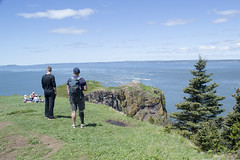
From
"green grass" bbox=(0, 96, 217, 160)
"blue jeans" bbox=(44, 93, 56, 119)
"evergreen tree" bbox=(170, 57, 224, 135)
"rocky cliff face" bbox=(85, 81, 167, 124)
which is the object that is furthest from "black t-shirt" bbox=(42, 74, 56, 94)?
"rocky cliff face" bbox=(85, 81, 167, 124)

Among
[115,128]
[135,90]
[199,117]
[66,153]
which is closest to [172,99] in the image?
[135,90]

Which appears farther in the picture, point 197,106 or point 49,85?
point 197,106

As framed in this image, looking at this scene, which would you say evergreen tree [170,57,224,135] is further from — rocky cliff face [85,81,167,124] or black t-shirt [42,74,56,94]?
black t-shirt [42,74,56,94]

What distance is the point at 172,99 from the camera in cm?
6506

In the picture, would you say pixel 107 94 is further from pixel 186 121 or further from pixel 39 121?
pixel 39 121

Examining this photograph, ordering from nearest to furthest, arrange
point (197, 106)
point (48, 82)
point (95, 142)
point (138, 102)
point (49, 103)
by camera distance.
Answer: point (95, 142) → point (48, 82) → point (49, 103) → point (197, 106) → point (138, 102)

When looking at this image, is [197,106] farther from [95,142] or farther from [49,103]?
[95,142]

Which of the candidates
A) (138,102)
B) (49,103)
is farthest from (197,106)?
(49,103)

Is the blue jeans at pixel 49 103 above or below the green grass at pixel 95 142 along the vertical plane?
above

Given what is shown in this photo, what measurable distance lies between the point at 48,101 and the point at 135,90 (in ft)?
78.8

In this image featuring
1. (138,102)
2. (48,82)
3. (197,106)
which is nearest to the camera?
(48,82)

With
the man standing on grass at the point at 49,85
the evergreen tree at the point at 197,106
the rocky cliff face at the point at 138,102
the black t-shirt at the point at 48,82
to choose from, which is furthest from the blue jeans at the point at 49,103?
the rocky cliff face at the point at 138,102

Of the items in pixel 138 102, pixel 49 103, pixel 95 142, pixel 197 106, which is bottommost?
pixel 138 102

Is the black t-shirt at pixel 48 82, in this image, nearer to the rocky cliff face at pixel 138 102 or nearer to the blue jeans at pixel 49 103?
the blue jeans at pixel 49 103
